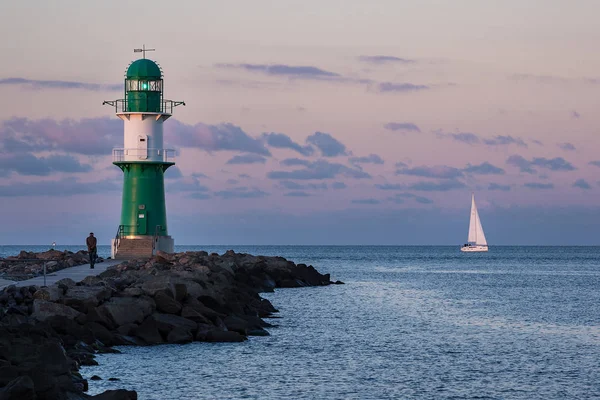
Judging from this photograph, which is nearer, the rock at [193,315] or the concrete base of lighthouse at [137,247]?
the rock at [193,315]

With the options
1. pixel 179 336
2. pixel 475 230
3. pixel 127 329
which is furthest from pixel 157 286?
pixel 475 230

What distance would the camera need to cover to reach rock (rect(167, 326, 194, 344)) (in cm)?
2102

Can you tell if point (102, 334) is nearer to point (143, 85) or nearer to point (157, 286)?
point (157, 286)

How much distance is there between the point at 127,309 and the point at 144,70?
19.9 meters

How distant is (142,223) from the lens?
128ft

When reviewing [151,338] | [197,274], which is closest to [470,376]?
[151,338]

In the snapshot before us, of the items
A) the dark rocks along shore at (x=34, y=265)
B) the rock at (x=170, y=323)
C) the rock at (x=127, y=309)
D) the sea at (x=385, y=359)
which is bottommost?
the sea at (x=385, y=359)

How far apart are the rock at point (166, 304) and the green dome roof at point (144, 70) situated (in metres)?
18.4

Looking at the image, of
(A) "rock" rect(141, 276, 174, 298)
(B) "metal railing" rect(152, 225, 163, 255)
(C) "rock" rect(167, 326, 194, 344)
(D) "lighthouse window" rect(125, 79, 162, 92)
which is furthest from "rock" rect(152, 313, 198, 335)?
(D) "lighthouse window" rect(125, 79, 162, 92)

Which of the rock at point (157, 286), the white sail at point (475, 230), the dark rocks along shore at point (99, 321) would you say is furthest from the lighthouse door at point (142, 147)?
the white sail at point (475, 230)

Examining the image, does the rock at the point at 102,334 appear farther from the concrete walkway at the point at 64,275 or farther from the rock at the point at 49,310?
the concrete walkway at the point at 64,275

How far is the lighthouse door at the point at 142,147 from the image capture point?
128 feet

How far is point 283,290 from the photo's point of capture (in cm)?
4175

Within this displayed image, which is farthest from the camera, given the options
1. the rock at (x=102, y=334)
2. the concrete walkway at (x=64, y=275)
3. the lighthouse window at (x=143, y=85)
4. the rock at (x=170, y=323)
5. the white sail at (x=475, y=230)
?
→ the white sail at (x=475, y=230)
